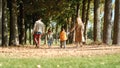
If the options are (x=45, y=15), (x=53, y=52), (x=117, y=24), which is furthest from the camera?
(x=45, y=15)

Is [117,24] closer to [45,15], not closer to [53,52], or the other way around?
[53,52]

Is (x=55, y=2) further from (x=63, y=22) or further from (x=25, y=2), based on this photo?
(x=63, y=22)

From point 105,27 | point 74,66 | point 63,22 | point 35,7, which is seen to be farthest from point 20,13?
point 74,66

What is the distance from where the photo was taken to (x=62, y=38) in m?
25.2

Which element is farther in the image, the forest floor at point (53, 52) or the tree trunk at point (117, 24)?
the tree trunk at point (117, 24)

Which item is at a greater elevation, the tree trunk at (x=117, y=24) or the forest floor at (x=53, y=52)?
the tree trunk at (x=117, y=24)

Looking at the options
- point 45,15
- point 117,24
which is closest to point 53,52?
point 117,24

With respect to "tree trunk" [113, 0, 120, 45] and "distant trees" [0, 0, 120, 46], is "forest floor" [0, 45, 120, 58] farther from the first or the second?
"distant trees" [0, 0, 120, 46]

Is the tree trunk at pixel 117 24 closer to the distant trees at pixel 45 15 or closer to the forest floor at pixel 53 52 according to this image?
the distant trees at pixel 45 15

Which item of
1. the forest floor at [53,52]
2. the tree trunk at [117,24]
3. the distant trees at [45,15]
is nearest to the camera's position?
the forest floor at [53,52]

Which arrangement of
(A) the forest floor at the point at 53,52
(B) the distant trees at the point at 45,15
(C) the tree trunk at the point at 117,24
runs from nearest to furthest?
(A) the forest floor at the point at 53,52 < (C) the tree trunk at the point at 117,24 < (B) the distant trees at the point at 45,15

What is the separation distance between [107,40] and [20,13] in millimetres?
17248

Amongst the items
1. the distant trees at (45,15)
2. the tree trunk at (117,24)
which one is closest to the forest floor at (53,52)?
the tree trunk at (117,24)

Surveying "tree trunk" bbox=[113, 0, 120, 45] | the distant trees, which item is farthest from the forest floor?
the distant trees
